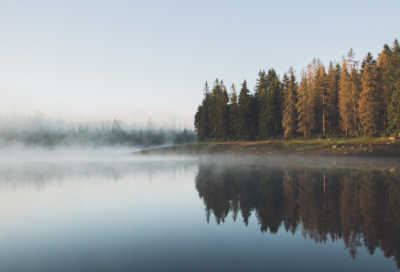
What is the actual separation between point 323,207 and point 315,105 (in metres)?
55.8

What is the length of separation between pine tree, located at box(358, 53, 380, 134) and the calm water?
37502 millimetres

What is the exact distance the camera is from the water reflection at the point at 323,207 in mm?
7867

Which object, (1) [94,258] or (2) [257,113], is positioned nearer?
(1) [94,258]

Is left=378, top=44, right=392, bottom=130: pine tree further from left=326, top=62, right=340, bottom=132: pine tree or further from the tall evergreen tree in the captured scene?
the tall evergreen tree

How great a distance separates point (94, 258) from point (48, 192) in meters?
11.1

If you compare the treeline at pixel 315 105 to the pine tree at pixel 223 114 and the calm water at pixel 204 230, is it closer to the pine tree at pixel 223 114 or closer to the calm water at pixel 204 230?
the pine tree at pixel 223 114

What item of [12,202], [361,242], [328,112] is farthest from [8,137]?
[361,242]

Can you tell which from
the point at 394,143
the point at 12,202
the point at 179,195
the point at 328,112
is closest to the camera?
the point at 12,202

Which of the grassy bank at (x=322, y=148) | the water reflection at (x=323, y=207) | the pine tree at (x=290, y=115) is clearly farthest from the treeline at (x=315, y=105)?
the water reflection at (x=323, y=207)

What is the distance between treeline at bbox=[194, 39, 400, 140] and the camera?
4947 cm

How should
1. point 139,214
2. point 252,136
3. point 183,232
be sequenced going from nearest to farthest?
point 183,232
point 139,214
point 252,136

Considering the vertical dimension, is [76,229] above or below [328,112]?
below

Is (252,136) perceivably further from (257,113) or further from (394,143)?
(394,143)

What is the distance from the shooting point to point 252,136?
72.9m
